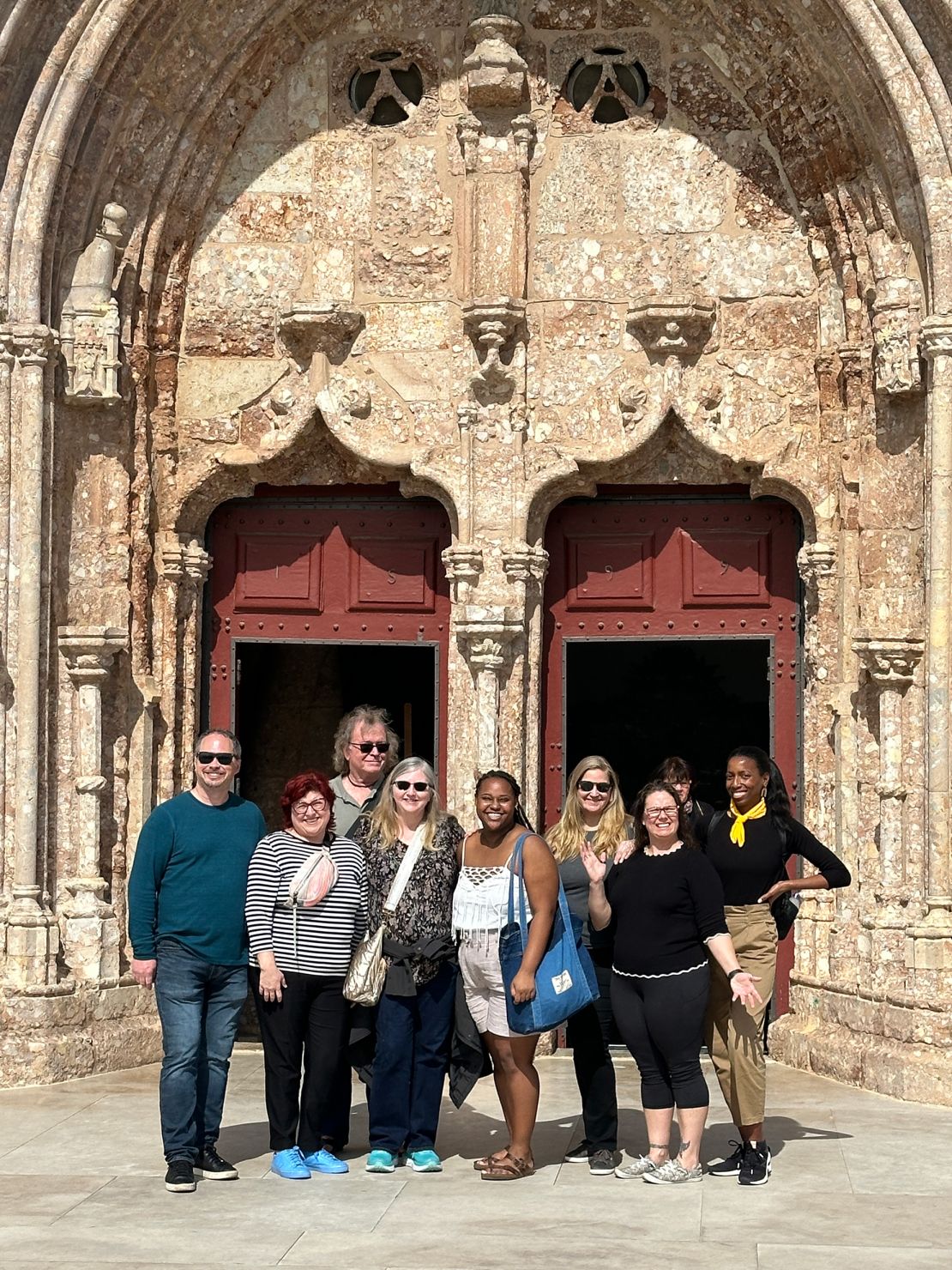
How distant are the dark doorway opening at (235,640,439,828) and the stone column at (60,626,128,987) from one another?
93.0 inches

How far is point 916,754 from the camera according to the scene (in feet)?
27.6

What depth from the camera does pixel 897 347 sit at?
845cm

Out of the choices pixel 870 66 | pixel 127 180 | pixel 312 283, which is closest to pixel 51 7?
pixel 127 180

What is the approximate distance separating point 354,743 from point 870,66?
3688 millimetres

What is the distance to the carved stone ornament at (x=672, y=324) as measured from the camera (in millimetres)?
8992

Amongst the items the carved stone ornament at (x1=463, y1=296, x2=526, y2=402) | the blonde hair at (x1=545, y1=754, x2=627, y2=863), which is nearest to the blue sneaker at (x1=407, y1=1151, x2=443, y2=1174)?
the blonde hair at (x1=545, y1=754, x2=627, y2=863)

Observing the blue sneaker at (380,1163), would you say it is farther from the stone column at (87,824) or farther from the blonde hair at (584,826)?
the stone column at (87,824)

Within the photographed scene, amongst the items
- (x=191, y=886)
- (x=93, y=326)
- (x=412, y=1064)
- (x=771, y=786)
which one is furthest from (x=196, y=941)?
(x=93, y=326)

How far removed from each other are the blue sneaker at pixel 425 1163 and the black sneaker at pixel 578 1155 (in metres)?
0.47

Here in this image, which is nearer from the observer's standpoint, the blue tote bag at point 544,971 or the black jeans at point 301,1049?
the blue tote bag at point 544,971

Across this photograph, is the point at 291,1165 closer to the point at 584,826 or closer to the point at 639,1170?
the point at 639,1170

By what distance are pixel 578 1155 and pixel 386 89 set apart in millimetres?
5134

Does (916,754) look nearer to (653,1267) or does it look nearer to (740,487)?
(740,487)

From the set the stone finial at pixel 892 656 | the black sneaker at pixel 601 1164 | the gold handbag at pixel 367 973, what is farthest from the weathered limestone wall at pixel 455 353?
the gold handbag at pixel 367 973
